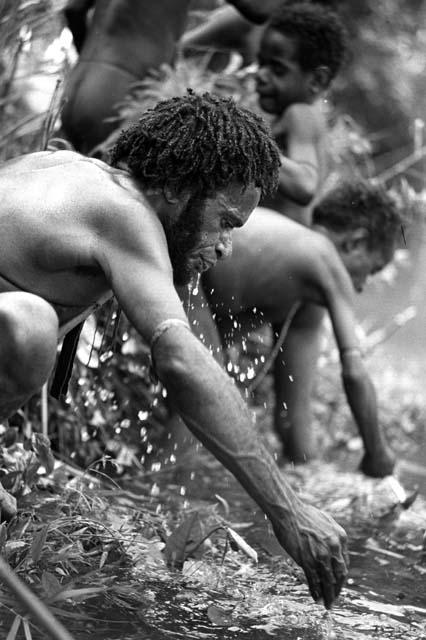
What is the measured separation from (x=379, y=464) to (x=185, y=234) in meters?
1.65

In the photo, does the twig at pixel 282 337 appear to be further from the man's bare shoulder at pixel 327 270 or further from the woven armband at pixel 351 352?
the woven armband at pixel 351 352

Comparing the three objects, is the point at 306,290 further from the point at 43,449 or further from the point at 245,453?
the point at 245,453

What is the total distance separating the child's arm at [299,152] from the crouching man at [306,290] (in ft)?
0.47

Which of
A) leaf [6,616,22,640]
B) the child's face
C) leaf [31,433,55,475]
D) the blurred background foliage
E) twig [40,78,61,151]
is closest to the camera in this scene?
leaf [6,616,22,640]

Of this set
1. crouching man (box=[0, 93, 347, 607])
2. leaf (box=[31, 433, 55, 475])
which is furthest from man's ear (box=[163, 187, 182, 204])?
leaf (box=[31, 433, 55, 475])

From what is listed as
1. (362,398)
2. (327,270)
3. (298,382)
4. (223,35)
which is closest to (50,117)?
(327,270)

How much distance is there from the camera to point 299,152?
4172mm

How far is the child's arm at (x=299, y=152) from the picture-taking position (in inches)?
156

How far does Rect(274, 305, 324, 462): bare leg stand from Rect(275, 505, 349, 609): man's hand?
8.38 ft

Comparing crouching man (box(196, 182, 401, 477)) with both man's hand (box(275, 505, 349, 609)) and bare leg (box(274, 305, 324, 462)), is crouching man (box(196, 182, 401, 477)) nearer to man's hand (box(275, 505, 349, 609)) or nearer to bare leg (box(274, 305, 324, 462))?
bare leg (box(274, 305, 324, 462))

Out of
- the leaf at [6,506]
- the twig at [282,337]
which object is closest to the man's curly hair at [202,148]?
the leaf at [6,506]

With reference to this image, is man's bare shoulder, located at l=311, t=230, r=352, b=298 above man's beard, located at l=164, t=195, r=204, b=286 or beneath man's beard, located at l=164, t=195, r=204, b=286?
beneath

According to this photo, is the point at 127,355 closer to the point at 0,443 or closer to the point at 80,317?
the point at 0,443

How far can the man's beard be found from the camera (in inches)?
90.7
